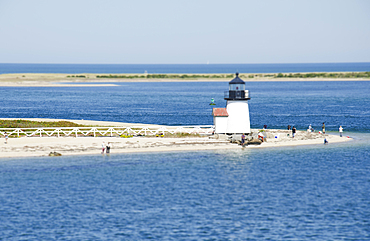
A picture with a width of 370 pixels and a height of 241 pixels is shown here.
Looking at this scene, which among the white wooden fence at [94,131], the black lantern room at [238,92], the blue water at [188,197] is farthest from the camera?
the white wooden fence at [94,131]

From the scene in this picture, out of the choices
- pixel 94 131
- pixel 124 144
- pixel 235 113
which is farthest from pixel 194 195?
pixel 94 131

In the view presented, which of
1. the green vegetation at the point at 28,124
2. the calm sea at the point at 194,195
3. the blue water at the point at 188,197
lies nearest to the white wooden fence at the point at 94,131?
the green vegetation at the point at 28,124

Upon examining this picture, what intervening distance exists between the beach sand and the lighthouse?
1.71 meters

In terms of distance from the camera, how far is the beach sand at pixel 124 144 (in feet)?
157

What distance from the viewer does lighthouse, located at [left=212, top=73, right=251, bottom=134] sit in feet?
174

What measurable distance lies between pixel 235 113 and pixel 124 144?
40.7 feet

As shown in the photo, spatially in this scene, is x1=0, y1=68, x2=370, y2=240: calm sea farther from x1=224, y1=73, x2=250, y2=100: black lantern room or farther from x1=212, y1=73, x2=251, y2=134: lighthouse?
x1=224, y1=73, x2=250, y2=100: black lantern room

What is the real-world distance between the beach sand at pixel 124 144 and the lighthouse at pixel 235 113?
1.71 meters

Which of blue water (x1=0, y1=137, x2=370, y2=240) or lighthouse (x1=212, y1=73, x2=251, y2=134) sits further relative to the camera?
lighthouse (x1=212, y1=73, x2=251, y2=134)

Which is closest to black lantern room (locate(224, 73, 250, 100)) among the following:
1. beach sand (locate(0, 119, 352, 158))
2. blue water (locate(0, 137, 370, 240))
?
beach sand (locate(0, 119, 352, 158))

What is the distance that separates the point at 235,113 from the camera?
53.3 m

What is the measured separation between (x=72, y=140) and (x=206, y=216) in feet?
87.0

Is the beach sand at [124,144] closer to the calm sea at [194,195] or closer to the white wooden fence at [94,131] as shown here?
the white wooden fence at [94,131]

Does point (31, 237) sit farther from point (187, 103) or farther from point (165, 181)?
point (187, 103)
